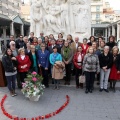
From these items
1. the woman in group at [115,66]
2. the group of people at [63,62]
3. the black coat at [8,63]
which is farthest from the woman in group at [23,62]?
the woman in group at [115,66]

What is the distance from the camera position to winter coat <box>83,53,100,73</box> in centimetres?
585

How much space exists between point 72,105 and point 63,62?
1752mm

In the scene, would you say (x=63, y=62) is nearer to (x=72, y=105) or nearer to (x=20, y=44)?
(x=72, y=105)

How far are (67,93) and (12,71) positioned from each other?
1.86m

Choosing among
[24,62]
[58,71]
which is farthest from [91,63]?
[24,62]

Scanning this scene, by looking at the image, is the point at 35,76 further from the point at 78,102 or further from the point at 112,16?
the point at 112,16

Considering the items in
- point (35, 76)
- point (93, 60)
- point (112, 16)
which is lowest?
point (35, 76)

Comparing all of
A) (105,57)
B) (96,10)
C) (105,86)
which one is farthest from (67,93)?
(96,10)

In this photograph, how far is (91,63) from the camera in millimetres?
5863

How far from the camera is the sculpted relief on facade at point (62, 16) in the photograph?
30.7 ft

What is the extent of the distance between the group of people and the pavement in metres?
0.33

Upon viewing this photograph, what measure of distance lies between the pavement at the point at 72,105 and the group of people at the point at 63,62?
33 cm

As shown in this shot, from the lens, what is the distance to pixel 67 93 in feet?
20.1

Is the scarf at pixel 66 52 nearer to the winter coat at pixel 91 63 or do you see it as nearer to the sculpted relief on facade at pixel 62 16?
the winter coat at pixel 91 63
